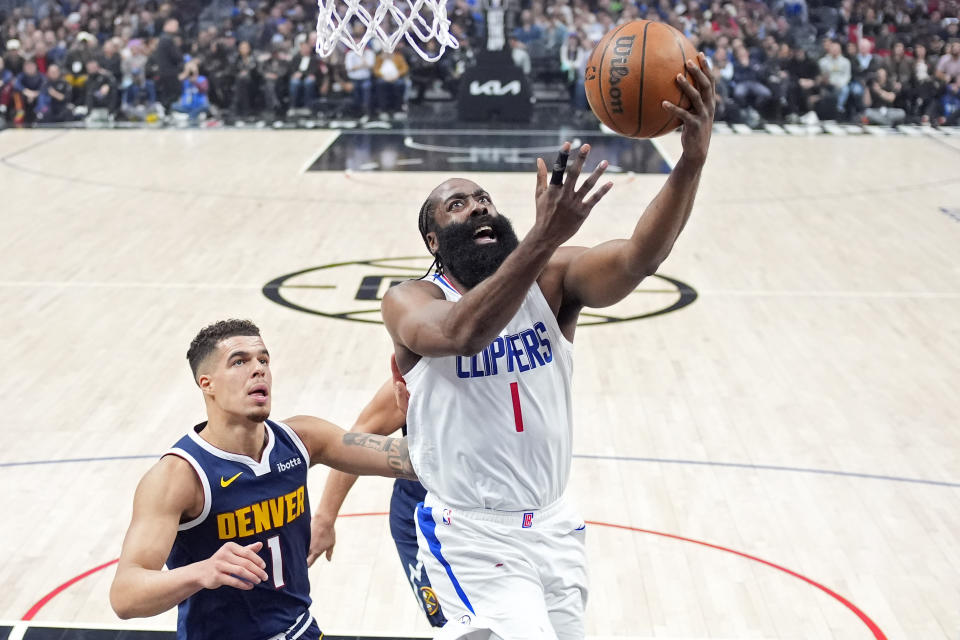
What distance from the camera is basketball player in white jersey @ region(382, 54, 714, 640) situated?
136 inches

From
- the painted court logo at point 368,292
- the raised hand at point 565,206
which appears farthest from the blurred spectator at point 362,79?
the raised hand at point 565,206

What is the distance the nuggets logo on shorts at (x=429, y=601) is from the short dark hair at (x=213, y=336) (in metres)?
1.03

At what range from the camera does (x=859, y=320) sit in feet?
31.3

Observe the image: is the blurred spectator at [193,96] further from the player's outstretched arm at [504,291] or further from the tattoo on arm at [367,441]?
the player's outstretched arm at [504,291]

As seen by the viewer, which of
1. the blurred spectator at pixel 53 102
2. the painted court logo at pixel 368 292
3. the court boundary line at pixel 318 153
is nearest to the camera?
the painted court logo at pixel 368 292

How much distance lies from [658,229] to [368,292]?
23.3 feet

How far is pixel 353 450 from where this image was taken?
3926mm

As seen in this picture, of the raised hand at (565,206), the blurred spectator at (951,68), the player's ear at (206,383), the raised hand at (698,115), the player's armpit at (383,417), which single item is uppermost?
the raised hand at (698,115)

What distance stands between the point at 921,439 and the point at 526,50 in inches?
646

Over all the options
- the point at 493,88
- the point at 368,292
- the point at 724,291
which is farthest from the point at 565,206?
the point at 493,88

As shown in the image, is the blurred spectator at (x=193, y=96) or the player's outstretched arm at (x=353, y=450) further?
the blurred spectator at (x=193, y=96)

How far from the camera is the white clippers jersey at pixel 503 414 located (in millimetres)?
3482

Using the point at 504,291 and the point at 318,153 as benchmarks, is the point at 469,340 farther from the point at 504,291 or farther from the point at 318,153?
the point at 318,153

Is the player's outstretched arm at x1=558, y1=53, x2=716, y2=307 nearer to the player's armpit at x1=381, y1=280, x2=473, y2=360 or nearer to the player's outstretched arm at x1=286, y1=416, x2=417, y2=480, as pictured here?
the player's armpit at x1=381, y1=280, x2=473, y2=360
